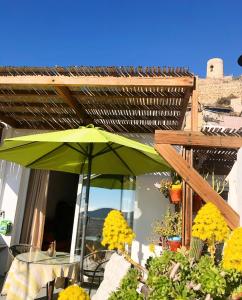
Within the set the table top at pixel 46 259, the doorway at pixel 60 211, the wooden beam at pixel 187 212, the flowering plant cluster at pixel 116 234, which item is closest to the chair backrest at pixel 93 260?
the table top at pixel 46 259

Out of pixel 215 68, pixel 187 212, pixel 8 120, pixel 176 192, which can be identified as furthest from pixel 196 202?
pixel 215 68

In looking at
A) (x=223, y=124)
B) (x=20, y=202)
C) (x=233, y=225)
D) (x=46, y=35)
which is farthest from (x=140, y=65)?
(x=223, y=124)

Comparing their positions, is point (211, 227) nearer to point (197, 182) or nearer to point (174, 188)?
point (197, 182)

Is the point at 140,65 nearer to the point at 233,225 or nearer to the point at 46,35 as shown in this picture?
the point at 233,225

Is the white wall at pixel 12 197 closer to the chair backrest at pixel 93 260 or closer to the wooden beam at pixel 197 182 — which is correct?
the chair backrest at pixel 93 260

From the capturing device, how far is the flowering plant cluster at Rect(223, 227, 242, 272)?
1616mm

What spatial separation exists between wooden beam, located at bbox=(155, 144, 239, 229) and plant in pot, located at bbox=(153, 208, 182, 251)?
1.70 metres

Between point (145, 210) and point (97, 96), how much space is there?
8.57ft

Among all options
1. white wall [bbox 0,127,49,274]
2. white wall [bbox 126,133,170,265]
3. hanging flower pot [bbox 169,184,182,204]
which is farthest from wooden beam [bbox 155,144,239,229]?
white wall [bbox 0,127,49,274]

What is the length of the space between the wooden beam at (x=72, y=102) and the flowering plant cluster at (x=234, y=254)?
13.4ft

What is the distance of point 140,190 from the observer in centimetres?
678

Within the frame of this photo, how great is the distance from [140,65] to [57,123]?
302 cm

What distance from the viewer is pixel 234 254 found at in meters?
1.63

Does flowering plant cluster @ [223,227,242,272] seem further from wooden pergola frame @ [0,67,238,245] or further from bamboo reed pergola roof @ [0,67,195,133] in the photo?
bamboo reed pergola roof @ [0,67,195,133]
